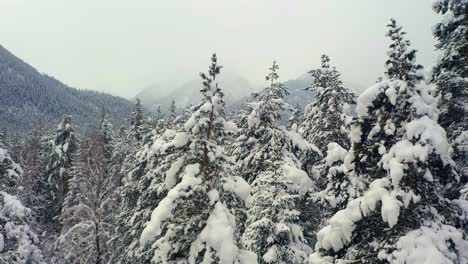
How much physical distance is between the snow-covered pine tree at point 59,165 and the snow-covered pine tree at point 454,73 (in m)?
45.8

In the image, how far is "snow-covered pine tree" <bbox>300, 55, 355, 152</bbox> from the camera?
21.2 m

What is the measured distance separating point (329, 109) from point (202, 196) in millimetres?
10758

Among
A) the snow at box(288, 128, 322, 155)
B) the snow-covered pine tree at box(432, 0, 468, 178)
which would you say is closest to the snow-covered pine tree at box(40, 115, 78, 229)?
the snow at box(288, 128, 322, 155)

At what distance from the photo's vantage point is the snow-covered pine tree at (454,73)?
11797 mm

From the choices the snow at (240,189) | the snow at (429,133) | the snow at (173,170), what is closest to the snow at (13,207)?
the snow at (173,170)

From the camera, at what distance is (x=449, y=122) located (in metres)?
12.6

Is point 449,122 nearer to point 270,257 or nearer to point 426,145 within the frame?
point 426,145

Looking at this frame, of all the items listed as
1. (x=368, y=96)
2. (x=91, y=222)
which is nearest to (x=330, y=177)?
(x=368, y=96)

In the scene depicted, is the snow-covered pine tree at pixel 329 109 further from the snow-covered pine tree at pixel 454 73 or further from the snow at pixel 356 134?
the snow at pixel 356 134

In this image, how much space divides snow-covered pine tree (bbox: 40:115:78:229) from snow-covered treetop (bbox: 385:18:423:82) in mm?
46980

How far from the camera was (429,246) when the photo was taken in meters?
7.95

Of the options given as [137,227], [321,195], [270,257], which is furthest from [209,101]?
[137,227]

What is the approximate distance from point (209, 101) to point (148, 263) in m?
6.71

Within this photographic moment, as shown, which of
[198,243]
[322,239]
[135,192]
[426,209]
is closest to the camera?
[426,209]
